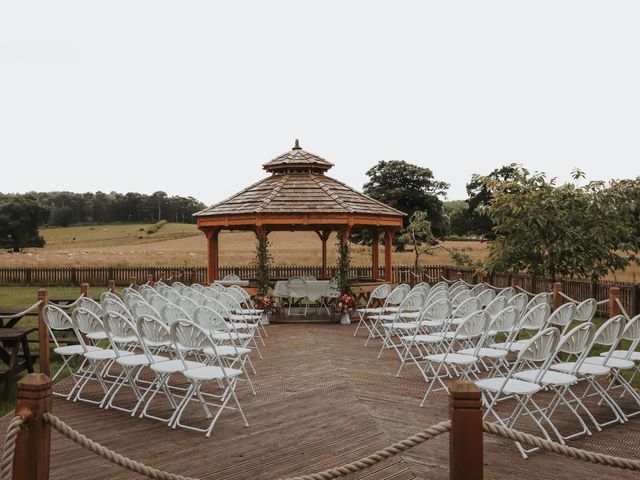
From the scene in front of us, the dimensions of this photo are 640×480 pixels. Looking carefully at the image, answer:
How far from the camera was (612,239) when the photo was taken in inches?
512

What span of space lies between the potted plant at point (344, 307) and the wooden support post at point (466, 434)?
11.1 m

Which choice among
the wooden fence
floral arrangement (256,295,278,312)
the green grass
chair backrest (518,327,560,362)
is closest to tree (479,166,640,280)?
floral arrangement (256,295,278,312)

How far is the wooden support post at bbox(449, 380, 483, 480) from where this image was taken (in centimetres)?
329

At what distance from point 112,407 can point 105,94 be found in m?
21.8

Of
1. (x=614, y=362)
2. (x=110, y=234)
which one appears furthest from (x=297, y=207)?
(x=110, y=234)

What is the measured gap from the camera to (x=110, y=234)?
6944 centimetres

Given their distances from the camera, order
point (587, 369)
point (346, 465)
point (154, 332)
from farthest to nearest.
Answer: point (154, 332) → point (587, 369) → point (346, 465)

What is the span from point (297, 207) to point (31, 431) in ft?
39.4

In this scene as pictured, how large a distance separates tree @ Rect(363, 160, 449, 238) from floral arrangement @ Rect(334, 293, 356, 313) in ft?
111

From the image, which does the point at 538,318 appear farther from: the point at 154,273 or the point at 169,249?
the point at 169,249

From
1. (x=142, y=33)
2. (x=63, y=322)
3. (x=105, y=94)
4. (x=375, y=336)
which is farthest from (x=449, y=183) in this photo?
(x=63, y=322)

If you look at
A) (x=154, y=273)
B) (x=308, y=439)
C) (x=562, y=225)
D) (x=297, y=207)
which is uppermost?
(x=297, y=207)

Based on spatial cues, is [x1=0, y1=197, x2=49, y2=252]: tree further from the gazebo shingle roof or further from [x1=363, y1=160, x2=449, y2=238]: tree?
the gazebo shingle roof

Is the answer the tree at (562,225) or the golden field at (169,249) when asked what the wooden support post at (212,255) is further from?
the golden field at (169,249)
